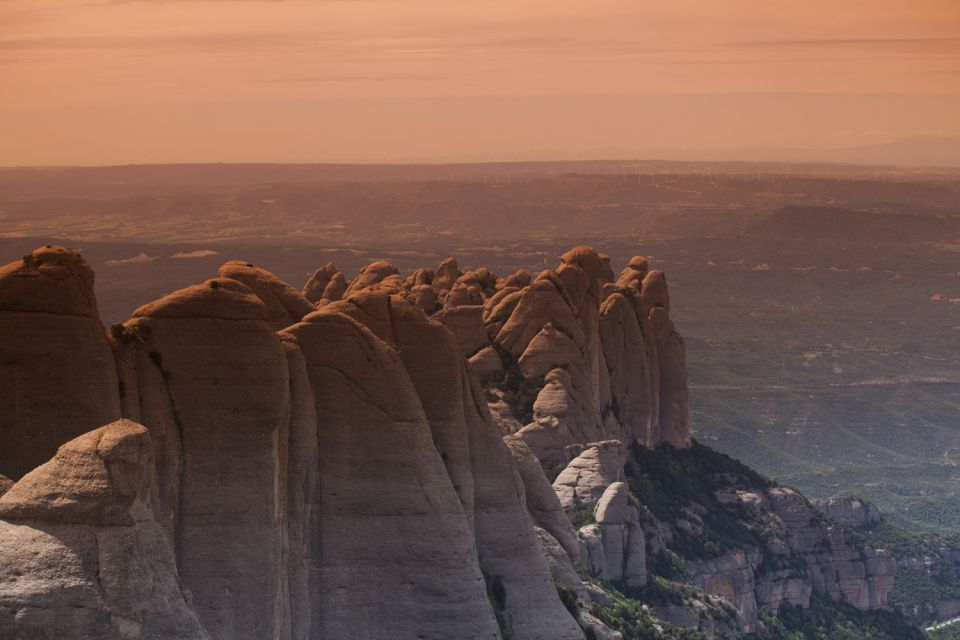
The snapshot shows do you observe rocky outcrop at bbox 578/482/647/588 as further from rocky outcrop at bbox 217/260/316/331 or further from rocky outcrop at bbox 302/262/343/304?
rocky outcrop at bbox 302/262/343/304

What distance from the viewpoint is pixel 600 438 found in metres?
92.0

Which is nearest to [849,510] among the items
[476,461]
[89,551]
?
[476,461]

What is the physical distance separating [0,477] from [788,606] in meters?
71.7

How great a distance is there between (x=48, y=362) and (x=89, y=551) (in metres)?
6.76

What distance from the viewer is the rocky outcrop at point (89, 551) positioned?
3331 cm

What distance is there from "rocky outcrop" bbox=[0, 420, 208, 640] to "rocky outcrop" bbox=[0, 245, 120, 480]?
15.3 ft

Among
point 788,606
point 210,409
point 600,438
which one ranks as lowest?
point 788,606

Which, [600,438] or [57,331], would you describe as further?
[600,438]

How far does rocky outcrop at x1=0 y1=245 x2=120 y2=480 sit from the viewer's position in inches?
1547

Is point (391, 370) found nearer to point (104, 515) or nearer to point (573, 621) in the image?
point (573, 621)

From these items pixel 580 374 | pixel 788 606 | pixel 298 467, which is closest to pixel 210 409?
pixel 298 467

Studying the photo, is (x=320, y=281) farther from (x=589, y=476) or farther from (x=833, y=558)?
(x=589, y=476)

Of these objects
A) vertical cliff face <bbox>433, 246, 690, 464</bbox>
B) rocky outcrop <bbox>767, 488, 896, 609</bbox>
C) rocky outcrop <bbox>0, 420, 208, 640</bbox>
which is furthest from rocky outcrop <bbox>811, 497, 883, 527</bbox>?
rocky outcrop <bbox>0, 420, 208, 640</bbox>

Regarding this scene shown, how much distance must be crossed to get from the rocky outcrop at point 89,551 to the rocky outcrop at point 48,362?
467 cm
